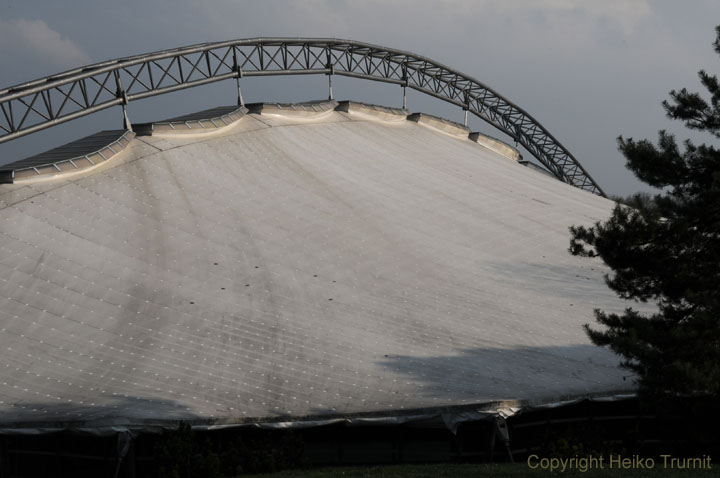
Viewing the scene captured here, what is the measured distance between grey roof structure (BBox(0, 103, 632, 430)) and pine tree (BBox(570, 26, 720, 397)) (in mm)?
2665

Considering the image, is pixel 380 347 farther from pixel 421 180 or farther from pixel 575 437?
pixel 421 180

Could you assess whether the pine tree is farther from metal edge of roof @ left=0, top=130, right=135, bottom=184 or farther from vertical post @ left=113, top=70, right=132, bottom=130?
vertical post @ left=113, top=70, right=132, bottom=130

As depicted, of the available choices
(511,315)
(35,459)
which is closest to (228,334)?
(35,459)

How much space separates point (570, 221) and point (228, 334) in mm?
14487

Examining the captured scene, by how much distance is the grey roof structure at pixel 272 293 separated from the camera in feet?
53.9

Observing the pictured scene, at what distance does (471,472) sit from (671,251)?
482 centimetres

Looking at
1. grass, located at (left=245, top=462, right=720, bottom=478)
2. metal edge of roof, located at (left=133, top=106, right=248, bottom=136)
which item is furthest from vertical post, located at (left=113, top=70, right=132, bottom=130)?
grass, located at (left=245, top=462, right=720, bottom=478)

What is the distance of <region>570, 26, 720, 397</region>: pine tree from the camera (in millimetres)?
14461

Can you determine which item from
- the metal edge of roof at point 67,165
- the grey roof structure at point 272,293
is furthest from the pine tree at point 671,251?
the metal edge of roof at point 67,165

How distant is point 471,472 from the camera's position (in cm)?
1495

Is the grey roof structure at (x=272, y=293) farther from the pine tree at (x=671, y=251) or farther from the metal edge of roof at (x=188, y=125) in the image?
the pine tree at (x=671, y=251)

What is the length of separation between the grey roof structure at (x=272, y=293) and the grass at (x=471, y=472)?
0.97 metres

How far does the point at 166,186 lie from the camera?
974 inches

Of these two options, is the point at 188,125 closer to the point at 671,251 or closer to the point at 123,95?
the point at 123,95
